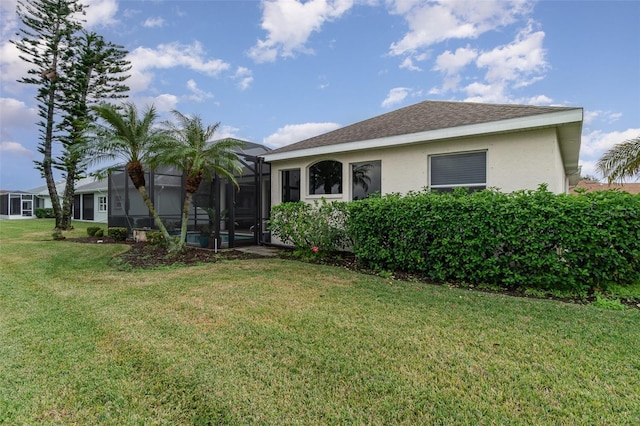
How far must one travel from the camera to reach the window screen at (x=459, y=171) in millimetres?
7027

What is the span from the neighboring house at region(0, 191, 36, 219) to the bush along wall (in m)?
39.2

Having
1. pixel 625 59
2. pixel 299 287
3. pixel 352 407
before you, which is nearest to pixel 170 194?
pixel 299 287

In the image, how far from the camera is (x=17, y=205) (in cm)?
3073

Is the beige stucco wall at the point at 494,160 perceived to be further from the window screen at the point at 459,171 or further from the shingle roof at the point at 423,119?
the shingle roof at the point at 423,119

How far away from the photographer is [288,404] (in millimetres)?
2334

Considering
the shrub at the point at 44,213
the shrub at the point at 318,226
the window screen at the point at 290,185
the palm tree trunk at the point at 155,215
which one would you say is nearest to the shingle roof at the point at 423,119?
the window screen at the point at 290,185

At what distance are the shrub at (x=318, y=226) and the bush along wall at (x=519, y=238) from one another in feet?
5.27

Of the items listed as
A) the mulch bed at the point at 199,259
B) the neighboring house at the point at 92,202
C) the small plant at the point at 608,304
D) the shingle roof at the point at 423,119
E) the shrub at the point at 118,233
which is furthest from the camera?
the neighboring house at the point at 92,202

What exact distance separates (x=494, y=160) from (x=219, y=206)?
791cm

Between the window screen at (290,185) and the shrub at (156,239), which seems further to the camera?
the shrub at (156,239)

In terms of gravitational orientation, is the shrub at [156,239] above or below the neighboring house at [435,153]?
below

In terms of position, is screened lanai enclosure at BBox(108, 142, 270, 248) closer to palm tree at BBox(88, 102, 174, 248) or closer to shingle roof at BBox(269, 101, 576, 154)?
shingle roof at BBox(269, 101, 576, 154)

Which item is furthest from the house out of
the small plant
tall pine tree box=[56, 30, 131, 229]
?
tall pine tree box=[56, 30, 131, 229]

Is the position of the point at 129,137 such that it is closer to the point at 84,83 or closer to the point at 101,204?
the point at 84,83
